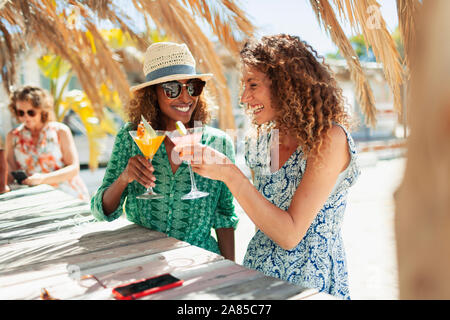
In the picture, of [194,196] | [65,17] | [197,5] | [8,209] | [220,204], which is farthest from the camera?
[65,17]

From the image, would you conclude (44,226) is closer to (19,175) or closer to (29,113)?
(19,175)

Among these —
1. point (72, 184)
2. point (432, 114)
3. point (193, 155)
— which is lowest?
point (72, 184)

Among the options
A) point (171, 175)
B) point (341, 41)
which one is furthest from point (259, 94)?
point (341, 41)

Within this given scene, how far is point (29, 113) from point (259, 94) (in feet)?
10.6

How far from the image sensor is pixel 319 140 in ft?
5.83

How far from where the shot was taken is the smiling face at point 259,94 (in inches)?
78.2

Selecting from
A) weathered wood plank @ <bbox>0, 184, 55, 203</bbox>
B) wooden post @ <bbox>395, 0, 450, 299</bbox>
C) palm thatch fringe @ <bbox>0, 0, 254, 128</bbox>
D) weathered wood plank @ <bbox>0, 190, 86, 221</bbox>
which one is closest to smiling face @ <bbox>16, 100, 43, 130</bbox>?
palm thatch fringe @ <bbox>0, 0, 254, 128</bbox>

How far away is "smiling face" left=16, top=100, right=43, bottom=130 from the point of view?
427 centimetres

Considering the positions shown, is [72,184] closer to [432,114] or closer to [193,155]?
[193,155]

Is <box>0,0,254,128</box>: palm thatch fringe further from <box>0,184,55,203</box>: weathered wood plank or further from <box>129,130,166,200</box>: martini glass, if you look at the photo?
<box>129,130,166,200</box>: martini glass

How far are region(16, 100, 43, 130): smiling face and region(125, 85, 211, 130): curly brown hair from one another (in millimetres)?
2154

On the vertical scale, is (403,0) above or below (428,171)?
above
